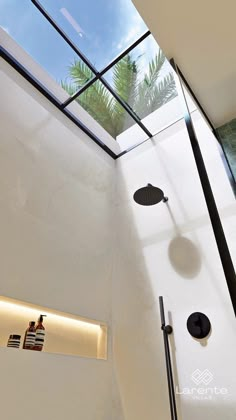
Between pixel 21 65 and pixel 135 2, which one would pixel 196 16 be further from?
pixel 21 65

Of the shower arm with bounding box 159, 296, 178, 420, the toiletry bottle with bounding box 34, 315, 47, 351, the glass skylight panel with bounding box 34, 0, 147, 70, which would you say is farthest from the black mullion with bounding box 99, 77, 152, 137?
the toiletry bottle with bounding box 34, 315, 47, 351

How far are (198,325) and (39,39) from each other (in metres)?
2.87

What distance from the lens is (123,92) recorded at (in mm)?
3273

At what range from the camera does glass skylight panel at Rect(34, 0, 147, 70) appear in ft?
8.17

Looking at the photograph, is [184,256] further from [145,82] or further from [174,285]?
[145,82]

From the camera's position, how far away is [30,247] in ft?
6.22

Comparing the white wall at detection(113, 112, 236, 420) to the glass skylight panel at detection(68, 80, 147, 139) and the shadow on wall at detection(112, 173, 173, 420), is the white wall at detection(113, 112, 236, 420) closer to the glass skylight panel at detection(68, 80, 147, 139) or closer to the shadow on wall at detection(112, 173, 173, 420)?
the shadow on wall at detection(112, 173, 173, 420)

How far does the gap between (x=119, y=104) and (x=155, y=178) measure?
1128mm

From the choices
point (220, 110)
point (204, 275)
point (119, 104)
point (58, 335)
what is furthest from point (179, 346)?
point (119, 104)

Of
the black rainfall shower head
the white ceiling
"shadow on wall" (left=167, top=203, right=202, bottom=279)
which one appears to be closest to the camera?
the white ceiling

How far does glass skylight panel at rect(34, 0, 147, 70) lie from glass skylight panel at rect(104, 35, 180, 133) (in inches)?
6.4

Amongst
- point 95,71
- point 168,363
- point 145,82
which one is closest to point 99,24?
point 95,71

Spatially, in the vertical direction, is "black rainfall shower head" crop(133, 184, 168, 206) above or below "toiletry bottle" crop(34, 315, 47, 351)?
above

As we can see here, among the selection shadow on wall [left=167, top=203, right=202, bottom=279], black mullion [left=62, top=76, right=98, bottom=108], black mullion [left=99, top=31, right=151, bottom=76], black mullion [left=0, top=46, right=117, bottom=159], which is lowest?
shadow on wall [left=167, top=203, right=202, bottom=279]
